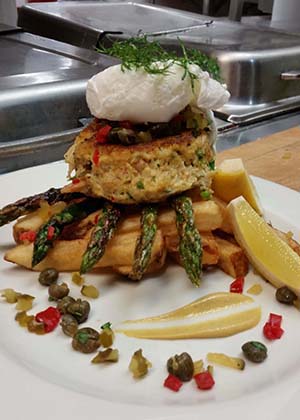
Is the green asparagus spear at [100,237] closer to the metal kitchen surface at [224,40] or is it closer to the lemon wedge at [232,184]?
the lemon wedge at [232,184]

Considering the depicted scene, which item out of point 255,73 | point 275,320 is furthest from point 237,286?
point 255,73

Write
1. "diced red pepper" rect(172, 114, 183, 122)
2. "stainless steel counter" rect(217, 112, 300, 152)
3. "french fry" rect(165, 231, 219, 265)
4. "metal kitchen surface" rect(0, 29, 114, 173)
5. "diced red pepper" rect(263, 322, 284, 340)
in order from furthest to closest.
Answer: "stainless steel counter" rect(217, 112, 300, 152), "metal kitchen surface" rect(0, 29, 114, 173), "diced red pepper" rect(172, 114, 183, 122), "french fry" rect(165, 231, 219, 265), "diced red pepper" rect(263, 322, 284, 340)

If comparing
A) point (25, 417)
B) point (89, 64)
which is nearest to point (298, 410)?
point (25, 417)

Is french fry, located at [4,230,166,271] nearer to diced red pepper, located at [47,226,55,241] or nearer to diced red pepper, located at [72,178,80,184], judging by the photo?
diced red pepper, located at [47,226,55,241]

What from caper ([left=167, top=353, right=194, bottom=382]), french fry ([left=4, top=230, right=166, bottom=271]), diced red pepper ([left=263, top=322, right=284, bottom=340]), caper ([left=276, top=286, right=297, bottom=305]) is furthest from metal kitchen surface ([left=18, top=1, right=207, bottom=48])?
caper ([left=167, top=353, right=194, bottom=382])

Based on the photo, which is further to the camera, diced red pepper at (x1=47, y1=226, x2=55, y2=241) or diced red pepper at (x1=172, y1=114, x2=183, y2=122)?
diced red pepper at (x1=172, y1=114, x2=183, y2=122)

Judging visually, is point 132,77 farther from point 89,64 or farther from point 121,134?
point 89,64

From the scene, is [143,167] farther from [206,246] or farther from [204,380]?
[204,380]
